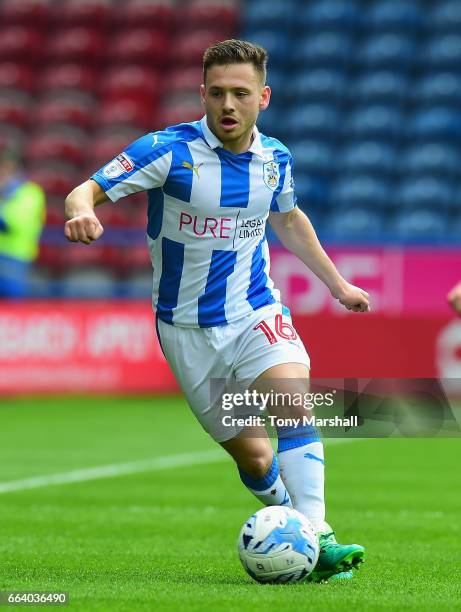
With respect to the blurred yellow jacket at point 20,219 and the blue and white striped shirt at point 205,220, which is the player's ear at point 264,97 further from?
the blurred yellow jacket at point 20,219

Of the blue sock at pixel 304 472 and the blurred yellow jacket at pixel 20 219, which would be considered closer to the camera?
the blue sock at pixel 304 472

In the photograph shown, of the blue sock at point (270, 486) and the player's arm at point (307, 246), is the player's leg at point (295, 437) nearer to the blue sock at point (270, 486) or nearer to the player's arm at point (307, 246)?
the blue sock at point (270, 486)

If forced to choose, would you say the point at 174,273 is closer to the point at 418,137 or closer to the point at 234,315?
the point at 234,315

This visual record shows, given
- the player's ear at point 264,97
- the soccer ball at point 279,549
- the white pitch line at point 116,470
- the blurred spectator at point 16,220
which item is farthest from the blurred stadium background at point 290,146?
the soccer ball at point 279,549

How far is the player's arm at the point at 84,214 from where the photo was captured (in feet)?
14.6

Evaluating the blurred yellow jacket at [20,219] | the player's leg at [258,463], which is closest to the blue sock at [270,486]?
the player's leg at [258,463]

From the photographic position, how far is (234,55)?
16.6 ft

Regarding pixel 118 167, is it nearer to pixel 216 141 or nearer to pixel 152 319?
pixel 216 141

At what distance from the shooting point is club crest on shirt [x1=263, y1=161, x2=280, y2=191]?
5336 mm

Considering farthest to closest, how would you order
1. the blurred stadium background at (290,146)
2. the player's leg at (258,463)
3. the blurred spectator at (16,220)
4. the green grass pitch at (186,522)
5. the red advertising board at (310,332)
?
the blurred stadium background at (290,146) → the red advertising board at (310,332) → the blurred spectator at (16,220) → the player's leg at (258,463) → the green grass pitch at (186,522)

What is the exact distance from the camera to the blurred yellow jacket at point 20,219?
14641 mm

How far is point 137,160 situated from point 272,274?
10.3 meters

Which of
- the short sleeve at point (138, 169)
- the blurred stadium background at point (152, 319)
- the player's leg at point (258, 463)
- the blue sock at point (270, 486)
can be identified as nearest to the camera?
the short sleeve at point (138, 169)

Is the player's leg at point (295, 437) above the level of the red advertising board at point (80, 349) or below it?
above
